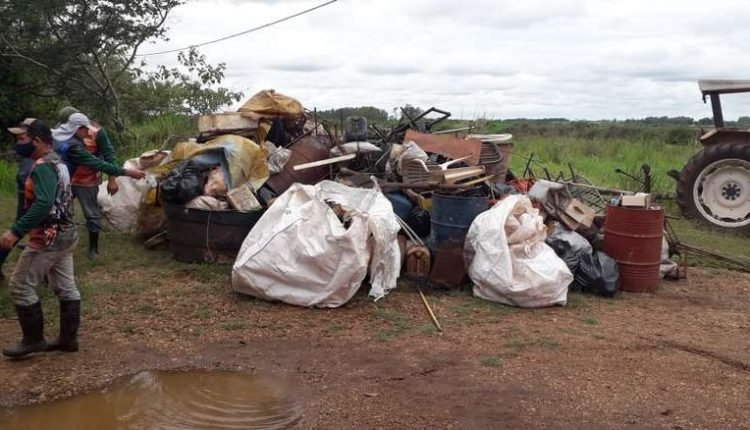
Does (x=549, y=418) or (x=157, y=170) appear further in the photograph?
(x=157, y=170)

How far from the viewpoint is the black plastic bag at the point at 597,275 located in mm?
5867

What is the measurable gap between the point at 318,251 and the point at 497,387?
1915 millimetres

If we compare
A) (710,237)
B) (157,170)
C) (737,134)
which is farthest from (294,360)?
(737,134)

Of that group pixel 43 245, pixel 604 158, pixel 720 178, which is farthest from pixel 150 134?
pixel 604 158

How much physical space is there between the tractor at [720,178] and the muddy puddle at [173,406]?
730 centimetres

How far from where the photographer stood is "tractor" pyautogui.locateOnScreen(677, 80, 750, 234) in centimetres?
870

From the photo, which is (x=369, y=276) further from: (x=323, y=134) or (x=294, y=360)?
(x=323, y=134)

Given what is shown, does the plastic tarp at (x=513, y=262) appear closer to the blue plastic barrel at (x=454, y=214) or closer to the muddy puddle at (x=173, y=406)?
the blue plastic barrel at (x=454, y=214)

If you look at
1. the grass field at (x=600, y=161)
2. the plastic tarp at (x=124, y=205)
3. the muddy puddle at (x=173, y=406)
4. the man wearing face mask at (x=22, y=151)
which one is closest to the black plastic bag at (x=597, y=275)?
the grass field at (x=600, y=161)

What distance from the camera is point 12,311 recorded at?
4883 millimetres

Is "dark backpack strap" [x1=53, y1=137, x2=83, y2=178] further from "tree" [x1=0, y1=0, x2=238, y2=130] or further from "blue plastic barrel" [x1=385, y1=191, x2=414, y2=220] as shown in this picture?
"tree" [x1=0, y1=0, x2=238, y2=130]

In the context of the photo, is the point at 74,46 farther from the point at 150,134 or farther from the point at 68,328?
the point at 68,328

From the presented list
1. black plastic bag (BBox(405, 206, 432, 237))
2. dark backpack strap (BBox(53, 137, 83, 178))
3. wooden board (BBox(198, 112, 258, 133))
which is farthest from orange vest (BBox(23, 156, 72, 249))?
wooden board (BBox(198, 112, 258, 133))

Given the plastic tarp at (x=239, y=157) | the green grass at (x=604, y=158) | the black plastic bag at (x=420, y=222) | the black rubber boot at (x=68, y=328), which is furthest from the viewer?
the green grass at (x=604, y=158)
